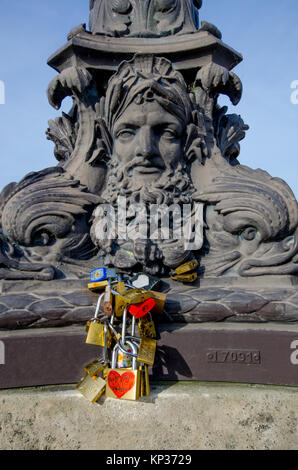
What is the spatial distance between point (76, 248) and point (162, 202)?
0.81 meters

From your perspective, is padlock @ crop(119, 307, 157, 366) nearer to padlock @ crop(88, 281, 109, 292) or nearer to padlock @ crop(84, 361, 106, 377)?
padlock @ crop(84, 361, 106, 377)

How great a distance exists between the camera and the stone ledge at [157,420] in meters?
2.09

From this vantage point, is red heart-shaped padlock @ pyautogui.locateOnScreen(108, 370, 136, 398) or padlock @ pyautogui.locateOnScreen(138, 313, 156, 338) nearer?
red heart-shaped padlock @ pyautogui.locateOnScreen(108, 370, 136, 398)

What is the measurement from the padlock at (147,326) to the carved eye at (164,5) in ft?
10.3

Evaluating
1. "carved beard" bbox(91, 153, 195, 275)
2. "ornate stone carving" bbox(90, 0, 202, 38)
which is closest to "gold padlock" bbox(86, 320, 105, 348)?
"carved beard" bbox(91, 153, 195, 275)

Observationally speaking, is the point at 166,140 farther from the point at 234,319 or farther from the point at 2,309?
the point at 2,309

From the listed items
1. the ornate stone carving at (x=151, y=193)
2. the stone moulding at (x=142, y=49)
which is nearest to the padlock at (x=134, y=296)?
the ornate stone carving at (x=151, y=193)

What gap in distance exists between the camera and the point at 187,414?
2178 millimetres

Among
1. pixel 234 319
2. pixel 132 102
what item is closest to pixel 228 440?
pixel 234 319

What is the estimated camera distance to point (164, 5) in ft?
12.5

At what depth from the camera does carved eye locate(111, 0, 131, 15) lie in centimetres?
384

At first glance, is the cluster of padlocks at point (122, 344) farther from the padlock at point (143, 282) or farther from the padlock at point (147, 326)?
the padlock at point (143, 282)

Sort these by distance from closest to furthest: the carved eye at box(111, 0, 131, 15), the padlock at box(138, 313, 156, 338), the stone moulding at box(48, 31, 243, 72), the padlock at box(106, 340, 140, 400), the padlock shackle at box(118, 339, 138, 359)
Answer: the padlock at box(106, 340, 140, 400) < the padlock shackle at box(118, 339, 138, 359) < the padlock at box(138, 313, 156, 338) < the stone moulding at box(48, 31, 243, 72) < the carved eye at box(111, 0, 131, 15)

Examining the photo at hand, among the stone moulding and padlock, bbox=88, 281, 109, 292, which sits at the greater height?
the stone moulding
